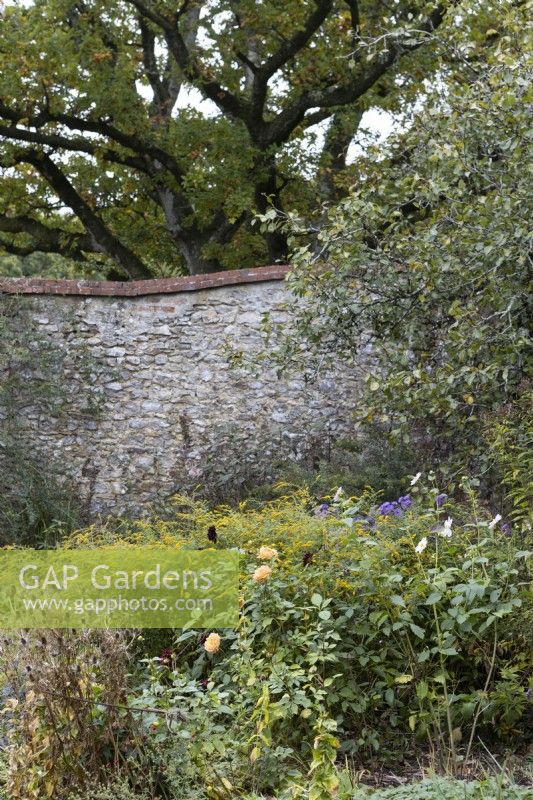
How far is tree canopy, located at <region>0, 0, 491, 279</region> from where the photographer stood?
12.3 metres

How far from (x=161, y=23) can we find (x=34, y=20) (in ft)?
4.93

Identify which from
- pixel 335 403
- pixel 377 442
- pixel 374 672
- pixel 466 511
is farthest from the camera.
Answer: pixel 335 403

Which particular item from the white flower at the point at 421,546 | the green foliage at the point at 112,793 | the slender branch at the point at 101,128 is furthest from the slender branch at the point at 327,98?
the green foliage at the point at 112,793

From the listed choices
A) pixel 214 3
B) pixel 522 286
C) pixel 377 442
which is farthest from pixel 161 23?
pixel 522 286

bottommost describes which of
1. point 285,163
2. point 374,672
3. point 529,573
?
point 374,672

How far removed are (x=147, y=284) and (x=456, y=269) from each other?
3899 mm

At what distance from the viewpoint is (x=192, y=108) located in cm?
1321

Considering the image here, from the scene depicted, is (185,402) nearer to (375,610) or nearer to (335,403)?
(335,403)

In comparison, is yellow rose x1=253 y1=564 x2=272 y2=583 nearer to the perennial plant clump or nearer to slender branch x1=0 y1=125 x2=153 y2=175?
the perennial plant clump

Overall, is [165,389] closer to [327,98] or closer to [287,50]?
[287,50]

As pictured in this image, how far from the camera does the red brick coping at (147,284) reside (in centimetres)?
931

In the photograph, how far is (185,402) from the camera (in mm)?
9383

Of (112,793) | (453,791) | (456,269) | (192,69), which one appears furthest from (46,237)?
(453,791)

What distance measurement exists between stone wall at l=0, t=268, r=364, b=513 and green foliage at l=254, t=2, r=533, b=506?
1.94m
